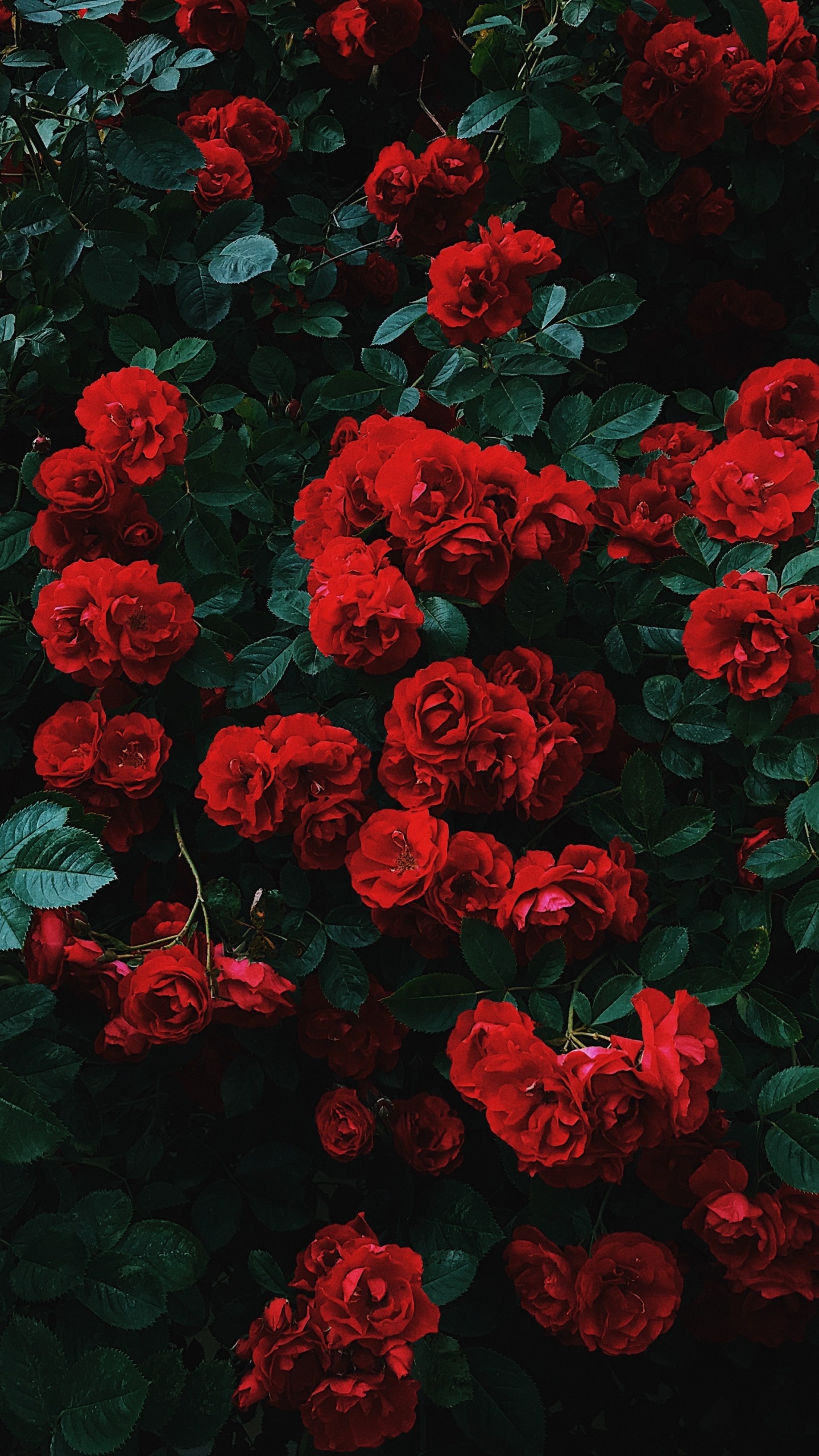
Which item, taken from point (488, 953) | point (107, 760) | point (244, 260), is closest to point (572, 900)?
point (488, 953)

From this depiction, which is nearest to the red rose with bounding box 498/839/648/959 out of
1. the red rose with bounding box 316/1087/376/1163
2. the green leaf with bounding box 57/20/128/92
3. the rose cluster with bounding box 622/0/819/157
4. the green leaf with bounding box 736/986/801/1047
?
the green leaf with bounding box 736/986/801/1047

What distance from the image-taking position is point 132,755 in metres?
1.09

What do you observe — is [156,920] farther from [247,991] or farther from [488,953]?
[488,953]

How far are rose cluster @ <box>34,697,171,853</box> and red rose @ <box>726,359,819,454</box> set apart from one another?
28.8 inches

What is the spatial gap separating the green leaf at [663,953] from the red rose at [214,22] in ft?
4.36

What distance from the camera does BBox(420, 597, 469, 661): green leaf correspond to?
1.04m

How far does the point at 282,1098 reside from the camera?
1.17m

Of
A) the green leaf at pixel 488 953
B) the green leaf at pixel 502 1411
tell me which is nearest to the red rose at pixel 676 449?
the green leaf at pixel 488 953

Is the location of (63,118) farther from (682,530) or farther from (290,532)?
(682,530)

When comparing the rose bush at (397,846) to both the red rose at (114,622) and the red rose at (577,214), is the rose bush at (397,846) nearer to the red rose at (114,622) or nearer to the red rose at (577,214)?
the red rose at (114,622)

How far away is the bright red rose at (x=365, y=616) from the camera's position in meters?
0.99

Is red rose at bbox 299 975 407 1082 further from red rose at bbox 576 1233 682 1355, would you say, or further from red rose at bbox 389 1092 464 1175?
red rose at bbox 576 1233 682 1355

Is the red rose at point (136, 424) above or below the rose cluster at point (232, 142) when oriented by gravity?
below

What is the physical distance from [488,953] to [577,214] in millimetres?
1246
